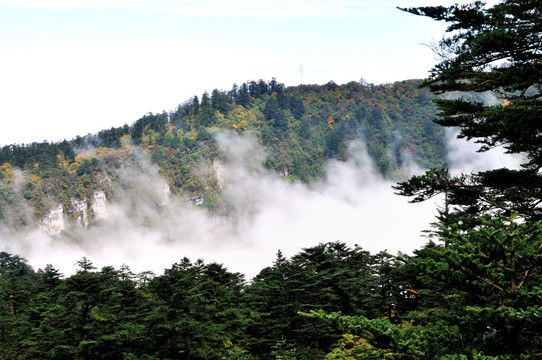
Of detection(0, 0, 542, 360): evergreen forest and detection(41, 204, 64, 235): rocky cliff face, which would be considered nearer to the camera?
detection(0, 0, 542, 360): evergreen forest

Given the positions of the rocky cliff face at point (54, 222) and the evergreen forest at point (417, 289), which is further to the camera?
the rocky cliff face at point (54, 222)

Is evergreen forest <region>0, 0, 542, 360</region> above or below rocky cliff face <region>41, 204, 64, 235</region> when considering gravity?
above

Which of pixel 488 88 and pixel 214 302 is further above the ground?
pixel 488 88

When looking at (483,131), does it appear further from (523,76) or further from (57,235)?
(57,235)

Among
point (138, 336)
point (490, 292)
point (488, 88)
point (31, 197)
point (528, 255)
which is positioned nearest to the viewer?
point (528, 255)

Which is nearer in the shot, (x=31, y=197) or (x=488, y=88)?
(x=488, y=88)

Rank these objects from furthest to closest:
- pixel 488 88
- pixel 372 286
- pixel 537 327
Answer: pixel 372 286 → pixel 488 88 → pixel 537 327

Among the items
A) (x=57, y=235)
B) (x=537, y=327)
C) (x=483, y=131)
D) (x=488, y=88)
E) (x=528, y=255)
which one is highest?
(x=488, y=88)

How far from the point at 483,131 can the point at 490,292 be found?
22.5 ft

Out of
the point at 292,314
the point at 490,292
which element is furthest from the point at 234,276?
the point at 490,292

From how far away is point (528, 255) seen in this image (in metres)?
5.40

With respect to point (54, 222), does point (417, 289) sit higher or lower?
higher

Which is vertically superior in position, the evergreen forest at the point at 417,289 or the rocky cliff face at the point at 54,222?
the evergreen forest at the point at 417,289

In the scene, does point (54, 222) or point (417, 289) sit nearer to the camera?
point (417, 289)
